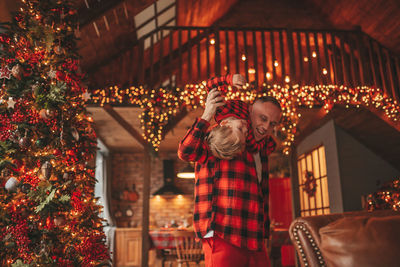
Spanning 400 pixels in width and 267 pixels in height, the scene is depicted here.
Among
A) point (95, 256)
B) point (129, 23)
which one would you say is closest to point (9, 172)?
point (95, 256)

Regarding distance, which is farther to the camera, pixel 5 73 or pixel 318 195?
pixel 318 195

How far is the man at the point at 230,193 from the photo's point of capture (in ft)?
4.35

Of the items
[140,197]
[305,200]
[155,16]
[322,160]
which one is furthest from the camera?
[140,197]

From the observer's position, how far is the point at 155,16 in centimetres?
634

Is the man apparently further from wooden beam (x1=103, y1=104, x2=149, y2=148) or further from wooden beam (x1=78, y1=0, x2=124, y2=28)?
wooden beam (x1=103, y1=104, x2=149, y2=148)

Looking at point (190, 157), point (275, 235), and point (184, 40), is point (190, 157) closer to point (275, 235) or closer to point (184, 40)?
point (275, 235)

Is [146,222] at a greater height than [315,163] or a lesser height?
lesser

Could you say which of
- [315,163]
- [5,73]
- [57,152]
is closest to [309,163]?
[315,163]

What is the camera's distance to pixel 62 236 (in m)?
2.73

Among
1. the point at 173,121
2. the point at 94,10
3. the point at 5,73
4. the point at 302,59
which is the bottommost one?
the point at 5,73

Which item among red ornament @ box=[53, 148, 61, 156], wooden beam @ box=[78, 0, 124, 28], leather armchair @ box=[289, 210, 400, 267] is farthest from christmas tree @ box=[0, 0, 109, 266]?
leather armchair @ box=[289, 210, 400, 267]

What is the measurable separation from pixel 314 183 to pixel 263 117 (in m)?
6.87

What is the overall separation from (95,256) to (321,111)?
14.5ft

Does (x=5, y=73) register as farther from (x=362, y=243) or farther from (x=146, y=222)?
(x=146, y=222)
